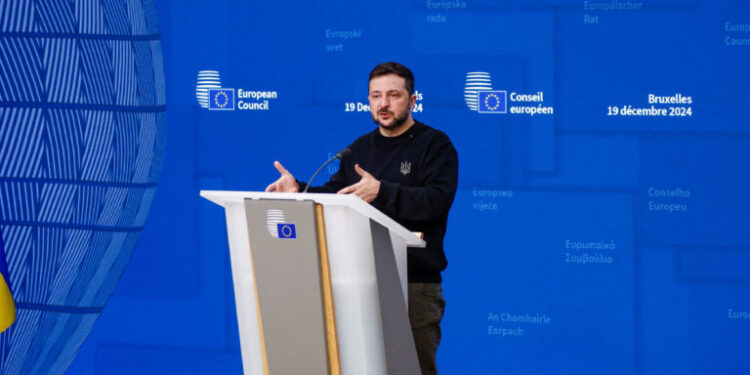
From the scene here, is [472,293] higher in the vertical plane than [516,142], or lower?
lower

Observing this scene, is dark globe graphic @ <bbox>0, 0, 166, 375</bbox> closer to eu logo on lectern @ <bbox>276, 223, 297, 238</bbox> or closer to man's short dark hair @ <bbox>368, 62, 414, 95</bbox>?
man's short dark hair @ <bbox>368, 62, 414, 95</bbox>

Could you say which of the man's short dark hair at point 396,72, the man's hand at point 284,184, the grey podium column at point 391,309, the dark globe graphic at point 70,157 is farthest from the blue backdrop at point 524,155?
the grey podium column at point 391,309

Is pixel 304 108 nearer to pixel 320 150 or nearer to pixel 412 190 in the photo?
pixel 320 150

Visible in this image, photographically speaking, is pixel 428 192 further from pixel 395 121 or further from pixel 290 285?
pixel 290 285

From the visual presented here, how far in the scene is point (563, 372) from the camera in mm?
4125

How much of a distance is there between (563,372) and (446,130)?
3.83ft

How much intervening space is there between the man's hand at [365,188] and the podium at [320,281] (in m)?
0.21

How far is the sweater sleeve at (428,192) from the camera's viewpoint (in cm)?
297

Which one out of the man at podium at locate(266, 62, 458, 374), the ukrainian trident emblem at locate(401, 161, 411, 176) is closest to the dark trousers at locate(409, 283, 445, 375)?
the man at podium at locate(266, 62, 458, 374)

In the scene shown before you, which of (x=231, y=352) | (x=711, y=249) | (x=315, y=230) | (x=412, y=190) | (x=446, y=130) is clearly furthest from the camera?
(x=231, y=352)

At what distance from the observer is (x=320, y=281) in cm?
260

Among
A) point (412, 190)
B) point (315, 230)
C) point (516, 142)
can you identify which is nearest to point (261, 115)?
point (516, 142)

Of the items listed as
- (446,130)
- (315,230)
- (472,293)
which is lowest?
(472,293)

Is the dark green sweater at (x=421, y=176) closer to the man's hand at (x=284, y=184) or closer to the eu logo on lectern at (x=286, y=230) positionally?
the man's hand at (x=284, y=184)
